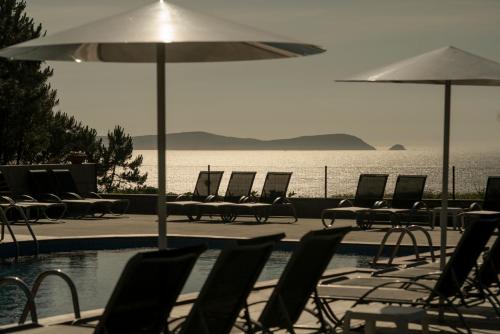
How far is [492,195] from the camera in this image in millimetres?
16609

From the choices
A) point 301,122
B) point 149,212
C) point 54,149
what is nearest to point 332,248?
point 149,212

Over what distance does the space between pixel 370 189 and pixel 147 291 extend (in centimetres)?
1380

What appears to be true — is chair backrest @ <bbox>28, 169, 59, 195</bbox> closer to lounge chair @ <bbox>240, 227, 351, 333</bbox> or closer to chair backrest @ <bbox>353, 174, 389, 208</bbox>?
chair backrest @ <bbox>353, 174, 389, 208</bbox>

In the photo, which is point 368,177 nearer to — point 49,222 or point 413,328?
point 49,222

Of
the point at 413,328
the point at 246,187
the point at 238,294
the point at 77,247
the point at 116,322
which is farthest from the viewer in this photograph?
the point at 246,187

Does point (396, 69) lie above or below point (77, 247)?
above

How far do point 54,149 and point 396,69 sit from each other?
1205 inches

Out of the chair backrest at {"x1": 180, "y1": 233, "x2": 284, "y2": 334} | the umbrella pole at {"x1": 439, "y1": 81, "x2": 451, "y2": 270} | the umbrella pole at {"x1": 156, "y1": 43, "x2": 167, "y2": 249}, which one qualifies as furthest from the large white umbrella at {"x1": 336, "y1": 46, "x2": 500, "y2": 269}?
the chair backrest at {"x1": 180, "y1": 233, "x2": 284, "y2": 334}

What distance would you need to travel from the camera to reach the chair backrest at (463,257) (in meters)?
6.68

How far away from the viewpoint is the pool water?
9.88 meters

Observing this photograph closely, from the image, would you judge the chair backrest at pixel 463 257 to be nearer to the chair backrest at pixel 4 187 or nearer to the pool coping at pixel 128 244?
the pool coping at pixel 128 244

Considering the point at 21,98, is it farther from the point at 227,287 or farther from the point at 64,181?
the point at 227,287

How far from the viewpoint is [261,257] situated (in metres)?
5.25

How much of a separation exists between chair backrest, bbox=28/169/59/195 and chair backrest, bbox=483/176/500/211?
7.95 meters
